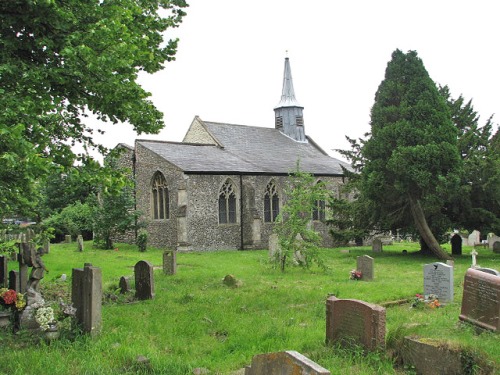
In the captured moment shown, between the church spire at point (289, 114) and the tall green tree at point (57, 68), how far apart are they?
30.7m

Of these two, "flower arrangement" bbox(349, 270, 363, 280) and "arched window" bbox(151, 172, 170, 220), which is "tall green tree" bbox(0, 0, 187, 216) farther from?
"arched window" bbox(151, 172, 170, 220)

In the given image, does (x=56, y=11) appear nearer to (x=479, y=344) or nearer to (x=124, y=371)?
(x=124, y=371)

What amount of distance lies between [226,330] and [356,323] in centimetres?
227

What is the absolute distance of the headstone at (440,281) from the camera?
33.4 feet

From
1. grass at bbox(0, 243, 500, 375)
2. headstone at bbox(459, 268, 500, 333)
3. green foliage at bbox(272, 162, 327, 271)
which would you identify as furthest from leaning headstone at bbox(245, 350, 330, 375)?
green foliage at bbox(272, 162, 327, 271)

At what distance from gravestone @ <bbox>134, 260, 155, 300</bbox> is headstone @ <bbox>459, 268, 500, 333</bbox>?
6274 mm

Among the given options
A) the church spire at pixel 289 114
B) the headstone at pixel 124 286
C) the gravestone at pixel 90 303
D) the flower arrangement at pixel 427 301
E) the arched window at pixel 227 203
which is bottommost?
the flower arrangement at pixel 427 301

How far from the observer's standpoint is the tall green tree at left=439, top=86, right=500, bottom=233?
18828 millimetres

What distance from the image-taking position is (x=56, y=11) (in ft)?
25.0

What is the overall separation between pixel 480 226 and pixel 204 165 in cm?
1412

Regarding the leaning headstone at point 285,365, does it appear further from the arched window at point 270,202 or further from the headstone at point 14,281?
the arched window at point 270,202

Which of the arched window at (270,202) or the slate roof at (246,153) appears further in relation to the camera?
the arched window at (270,202)

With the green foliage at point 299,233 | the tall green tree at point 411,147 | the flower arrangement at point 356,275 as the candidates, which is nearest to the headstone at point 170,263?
the green foliage at point 299,233

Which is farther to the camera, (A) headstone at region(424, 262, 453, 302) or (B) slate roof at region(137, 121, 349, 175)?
(B) slate roof at region(137, 121, 349, 175)
